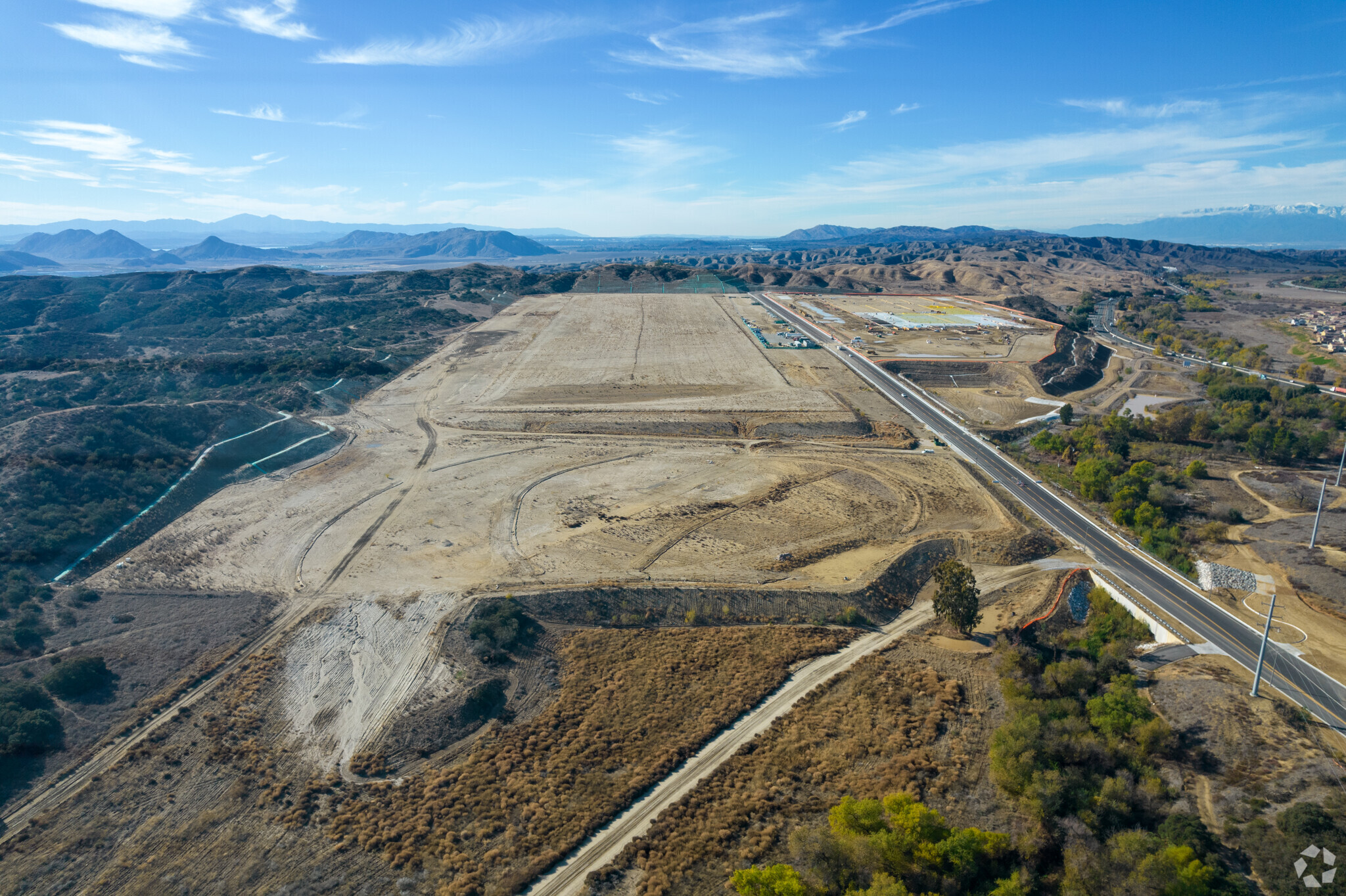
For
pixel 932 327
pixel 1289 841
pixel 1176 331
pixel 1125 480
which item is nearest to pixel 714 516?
pixel 1125 480

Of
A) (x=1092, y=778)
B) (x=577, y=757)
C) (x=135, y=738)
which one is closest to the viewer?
(x=1092, y=778)

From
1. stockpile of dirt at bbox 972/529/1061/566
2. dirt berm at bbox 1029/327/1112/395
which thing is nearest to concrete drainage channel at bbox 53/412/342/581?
stockpile of dirt at bbox 972/529/1061/566

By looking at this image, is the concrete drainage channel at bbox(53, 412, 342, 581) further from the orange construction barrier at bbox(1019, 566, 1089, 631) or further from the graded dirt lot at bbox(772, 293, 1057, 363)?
the graded dirt lot at bbox(772, 293, 1057, 363)

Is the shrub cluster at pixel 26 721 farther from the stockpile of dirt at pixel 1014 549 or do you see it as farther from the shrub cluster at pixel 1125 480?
the shrub cluster at pixel 1125 480

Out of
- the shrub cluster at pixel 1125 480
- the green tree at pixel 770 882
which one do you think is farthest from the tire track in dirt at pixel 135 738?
the shrub cluster at pixel 1125 480

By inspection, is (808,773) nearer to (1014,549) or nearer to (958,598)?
(958,598)

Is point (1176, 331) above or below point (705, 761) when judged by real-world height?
above
